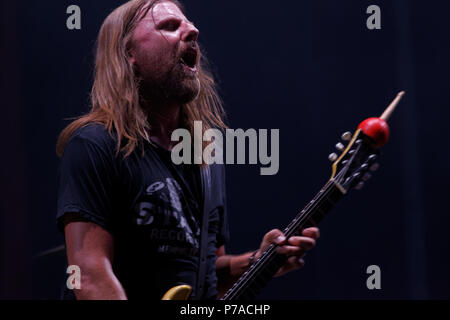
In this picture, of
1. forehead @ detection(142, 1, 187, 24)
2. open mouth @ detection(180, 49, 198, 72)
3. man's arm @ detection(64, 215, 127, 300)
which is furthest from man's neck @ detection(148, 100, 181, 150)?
man's arm @ detection(64, 215, 127, 300)

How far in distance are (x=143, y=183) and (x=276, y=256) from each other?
1.31 feet

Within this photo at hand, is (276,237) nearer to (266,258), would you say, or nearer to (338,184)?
(266,258)

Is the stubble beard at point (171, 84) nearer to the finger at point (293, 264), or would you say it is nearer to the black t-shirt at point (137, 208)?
the black t-shirt at point (137, 208)

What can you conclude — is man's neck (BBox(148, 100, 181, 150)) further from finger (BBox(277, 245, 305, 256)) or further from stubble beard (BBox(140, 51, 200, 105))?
finger (BBox(277, 245, 305, 256))

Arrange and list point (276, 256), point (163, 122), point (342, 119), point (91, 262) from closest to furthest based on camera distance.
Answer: point (91, 262) < point (276, 256) < point (163, 122) < point (342, 119)

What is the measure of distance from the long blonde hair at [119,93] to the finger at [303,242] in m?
0.46

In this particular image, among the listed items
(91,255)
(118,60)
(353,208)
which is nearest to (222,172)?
(118,60)

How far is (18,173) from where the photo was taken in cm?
186

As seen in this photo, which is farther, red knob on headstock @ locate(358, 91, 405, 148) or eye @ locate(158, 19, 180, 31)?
eye @ locate(158, 19, 180, 31)

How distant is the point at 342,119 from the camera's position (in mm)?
2258

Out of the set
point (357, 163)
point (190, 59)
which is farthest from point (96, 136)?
point (357, 163)

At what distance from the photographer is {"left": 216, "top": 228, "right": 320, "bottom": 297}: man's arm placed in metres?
1.30

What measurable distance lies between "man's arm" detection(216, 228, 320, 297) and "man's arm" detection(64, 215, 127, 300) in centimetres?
42

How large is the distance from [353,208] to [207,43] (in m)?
0.98
